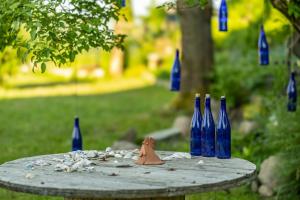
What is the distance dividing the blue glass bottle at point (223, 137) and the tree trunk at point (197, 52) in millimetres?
8091

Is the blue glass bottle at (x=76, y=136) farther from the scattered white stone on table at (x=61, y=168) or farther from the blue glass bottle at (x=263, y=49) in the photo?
the blue glass bottle at (x=263, y=49)

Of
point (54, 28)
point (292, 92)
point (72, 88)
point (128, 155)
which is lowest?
point (72, 88)

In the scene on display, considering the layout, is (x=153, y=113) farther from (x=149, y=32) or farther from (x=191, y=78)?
(x=149, y=32)

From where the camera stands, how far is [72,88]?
23.2 meters

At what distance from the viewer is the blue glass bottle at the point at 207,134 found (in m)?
4.90

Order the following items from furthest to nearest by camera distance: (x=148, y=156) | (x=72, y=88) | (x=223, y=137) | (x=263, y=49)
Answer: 1. (x=72, y=88)
2. (x=263, y=49)
3. (x=223, y=137)
4. (x=148, y=156)

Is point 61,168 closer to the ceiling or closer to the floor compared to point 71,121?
closer to the ceiling

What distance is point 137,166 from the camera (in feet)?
15.1

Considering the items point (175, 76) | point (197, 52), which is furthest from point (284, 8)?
point (197, 52)

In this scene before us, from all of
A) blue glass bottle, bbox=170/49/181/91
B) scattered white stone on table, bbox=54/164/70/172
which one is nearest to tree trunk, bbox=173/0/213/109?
blue glass bottle, bbox=170/49/181/91

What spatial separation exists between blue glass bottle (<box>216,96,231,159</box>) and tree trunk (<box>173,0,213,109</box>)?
809 cm

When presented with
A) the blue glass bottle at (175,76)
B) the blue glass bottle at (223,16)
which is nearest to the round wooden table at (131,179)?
the blue glass bottle at (223,16)

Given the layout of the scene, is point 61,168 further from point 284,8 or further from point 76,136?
point 284,8

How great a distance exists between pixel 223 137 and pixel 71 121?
10.1 metres
